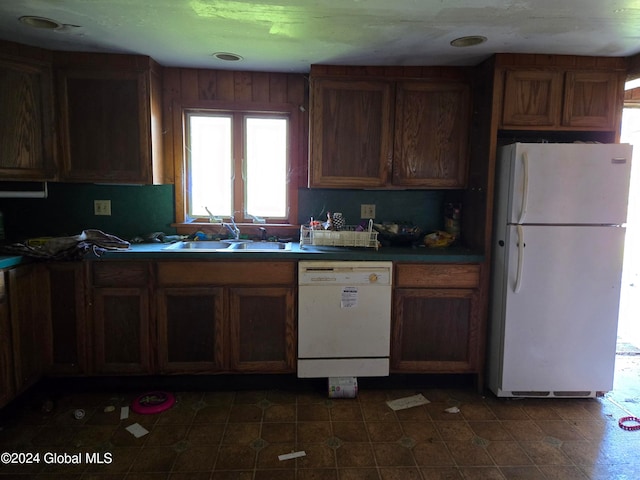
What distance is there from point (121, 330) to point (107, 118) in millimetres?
1337

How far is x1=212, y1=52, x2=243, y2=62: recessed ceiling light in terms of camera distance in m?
2.52

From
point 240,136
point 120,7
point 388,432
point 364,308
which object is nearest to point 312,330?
point 364,308

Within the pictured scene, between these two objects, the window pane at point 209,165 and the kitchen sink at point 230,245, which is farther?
the window pane at point 209,165

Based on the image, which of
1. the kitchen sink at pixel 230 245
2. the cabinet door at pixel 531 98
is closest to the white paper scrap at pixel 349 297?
the kitchen sink at pixel 230 245

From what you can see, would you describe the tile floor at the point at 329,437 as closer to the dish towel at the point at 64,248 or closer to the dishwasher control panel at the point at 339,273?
the dishwasher control panel at the point at 339,273

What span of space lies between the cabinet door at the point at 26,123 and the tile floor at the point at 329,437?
1382mm

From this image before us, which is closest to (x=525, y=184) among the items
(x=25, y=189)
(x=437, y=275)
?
(x=437, y=275)

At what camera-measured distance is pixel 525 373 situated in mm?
2400

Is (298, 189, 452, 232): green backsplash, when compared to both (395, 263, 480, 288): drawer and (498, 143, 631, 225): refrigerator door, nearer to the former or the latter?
(395, 263, 480, 288): drawer

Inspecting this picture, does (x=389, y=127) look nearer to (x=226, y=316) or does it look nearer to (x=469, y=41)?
(x=469, y=41)

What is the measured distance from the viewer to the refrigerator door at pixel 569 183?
2.24 m

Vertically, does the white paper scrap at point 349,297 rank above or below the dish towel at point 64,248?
below

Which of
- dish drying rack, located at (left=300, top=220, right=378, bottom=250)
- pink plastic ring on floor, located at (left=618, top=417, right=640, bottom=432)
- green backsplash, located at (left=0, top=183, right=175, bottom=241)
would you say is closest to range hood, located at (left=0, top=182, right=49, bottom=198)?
green backsplash, located at (left=0, top=183, right=175, bottom=241)

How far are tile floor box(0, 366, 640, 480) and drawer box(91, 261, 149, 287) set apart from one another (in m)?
0.70
